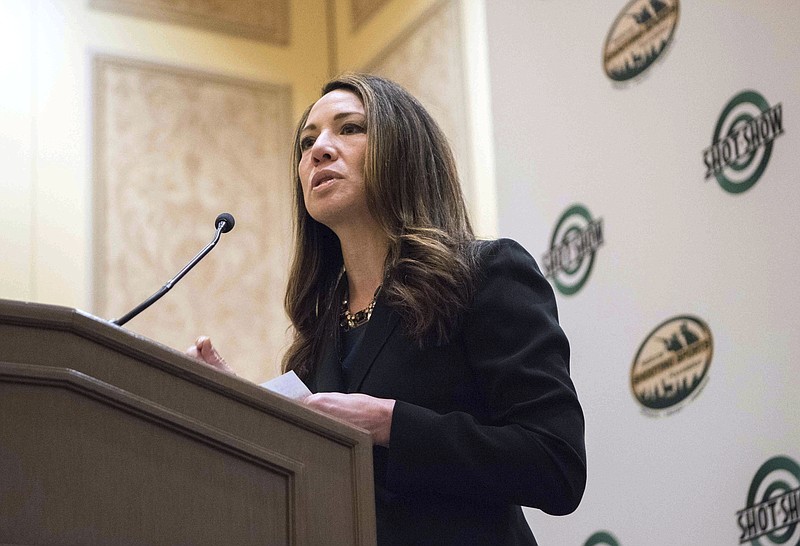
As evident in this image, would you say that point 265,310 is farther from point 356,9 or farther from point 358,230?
point 358,230

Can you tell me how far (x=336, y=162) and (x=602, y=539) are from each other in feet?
6.19

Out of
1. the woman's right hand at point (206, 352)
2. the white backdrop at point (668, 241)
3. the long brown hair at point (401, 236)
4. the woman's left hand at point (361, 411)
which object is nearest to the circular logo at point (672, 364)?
the white backdrop at point (668, 241)

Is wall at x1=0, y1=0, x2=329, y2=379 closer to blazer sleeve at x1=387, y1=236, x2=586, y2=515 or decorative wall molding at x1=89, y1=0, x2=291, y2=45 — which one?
decorative wall molding at x1=89, y1=0, x2=291, y2=45

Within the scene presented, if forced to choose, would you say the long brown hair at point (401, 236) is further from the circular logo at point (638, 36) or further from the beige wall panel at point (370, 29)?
the beige wall panel at point (370, 29)

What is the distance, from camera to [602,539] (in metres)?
3.55

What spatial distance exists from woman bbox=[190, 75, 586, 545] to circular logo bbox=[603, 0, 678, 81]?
64.7 inches

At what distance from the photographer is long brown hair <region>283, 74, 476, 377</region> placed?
1836 mm

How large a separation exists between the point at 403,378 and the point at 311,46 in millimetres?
4384

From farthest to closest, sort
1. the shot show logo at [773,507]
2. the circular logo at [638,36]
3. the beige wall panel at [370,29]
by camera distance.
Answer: the beige wall panel at [370,29] → the circular logo at [638,36] → the shot show logo at [773,507]

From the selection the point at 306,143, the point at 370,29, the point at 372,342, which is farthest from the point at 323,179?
the point at 370,29

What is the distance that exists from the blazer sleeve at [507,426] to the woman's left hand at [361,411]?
0.01m

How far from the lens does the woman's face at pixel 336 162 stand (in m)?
2.06

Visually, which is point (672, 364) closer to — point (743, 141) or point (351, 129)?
point (743, 141)

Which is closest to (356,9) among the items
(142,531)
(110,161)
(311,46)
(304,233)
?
(311,46)
